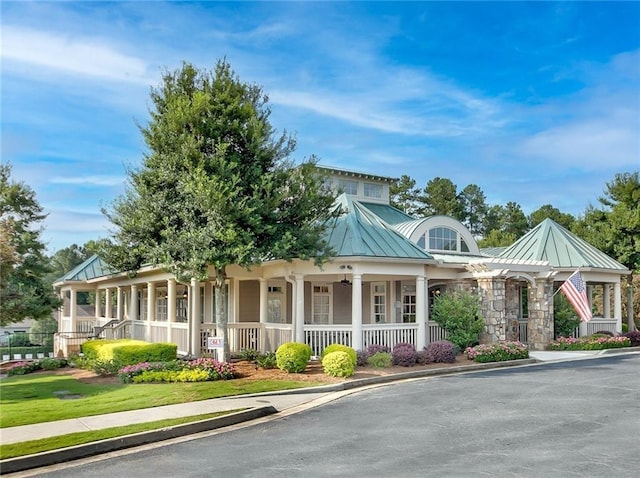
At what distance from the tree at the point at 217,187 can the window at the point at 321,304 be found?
19.3 ft

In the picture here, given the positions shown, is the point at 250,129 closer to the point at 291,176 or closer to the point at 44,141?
the point at 291,176

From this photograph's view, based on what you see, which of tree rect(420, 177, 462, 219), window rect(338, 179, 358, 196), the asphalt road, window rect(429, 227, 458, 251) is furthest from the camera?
tree rect(420, 177, 462, 219)

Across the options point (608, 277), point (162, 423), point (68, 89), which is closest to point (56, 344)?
point (68, 89)

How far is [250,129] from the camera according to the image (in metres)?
15.7

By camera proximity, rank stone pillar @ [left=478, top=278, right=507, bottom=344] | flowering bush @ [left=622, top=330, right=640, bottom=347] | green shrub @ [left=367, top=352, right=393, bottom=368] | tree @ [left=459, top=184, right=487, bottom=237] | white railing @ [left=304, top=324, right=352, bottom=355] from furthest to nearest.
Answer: tree @ [left=459, top=184, right=487, bottom=237] < flowering bush @ [left=622, top=330, right=640, bottom=347] < stone pillar @ [left=478, top=278, right=507, bottom=344] < white railing @ [left=304, top=324, right=352, bottom=355] < green shrub @ [left=367, top=352, right=393, bottom=368]

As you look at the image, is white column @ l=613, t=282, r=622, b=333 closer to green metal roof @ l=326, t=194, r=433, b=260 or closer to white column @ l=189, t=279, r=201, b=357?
green metal roof @ l=326, t=194, r=433, b=260

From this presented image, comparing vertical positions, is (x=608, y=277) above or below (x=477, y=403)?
above

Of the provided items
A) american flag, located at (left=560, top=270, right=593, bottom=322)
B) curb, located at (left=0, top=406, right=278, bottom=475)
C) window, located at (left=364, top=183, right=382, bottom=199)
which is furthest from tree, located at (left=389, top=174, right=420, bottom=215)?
curb, located at (left=0, top=406, right=278, bottom=475)

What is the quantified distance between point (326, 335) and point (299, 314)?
121 cm

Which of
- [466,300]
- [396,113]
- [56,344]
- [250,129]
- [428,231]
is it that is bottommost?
[56,344]

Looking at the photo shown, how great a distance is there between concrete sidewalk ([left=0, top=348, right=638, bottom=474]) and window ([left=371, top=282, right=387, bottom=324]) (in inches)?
287

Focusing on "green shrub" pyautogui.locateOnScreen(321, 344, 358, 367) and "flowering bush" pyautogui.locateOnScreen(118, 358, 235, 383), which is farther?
"green shrub" pyautogui.locateOnScreen(321, 344, 358, 367)

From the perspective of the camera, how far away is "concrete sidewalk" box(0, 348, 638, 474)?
8.05 meters

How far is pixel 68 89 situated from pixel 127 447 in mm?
8128
